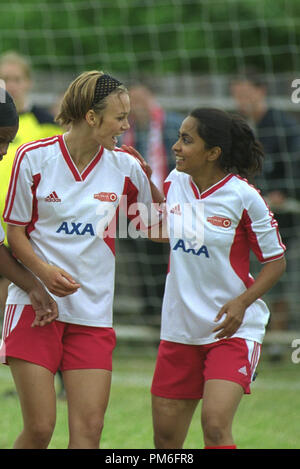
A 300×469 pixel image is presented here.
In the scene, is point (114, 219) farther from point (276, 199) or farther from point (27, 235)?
point (276, 199)

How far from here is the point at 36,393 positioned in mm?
3129

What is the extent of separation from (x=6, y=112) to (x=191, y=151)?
862 mm

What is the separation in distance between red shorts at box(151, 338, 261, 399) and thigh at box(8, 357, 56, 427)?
0.54 m

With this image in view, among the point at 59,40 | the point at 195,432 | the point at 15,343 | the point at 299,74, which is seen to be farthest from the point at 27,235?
the point at 59,40

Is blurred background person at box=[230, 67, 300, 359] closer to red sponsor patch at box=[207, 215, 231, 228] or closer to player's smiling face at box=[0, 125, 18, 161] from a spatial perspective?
red sponsor patch at box=[207, 215, 231, 228]

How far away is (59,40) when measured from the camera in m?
12.6

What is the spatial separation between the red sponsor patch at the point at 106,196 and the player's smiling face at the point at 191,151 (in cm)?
35

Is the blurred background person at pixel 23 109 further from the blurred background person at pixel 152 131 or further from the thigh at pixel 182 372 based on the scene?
the thigh at pixel 182 372

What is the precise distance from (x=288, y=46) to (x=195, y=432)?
24.1ft

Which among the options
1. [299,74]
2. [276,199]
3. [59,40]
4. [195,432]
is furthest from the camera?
[59,40]

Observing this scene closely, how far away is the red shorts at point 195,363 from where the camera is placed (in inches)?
133

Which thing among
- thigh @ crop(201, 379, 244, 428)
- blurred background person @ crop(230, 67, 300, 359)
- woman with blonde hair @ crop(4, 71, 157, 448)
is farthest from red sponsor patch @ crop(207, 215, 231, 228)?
blurred background person @ crop(230, 67, 300, 359)

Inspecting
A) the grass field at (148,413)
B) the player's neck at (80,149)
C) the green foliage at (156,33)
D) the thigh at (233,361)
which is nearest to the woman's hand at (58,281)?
the player's neck at (80,149)

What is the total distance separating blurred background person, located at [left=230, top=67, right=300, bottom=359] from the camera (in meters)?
6.88
